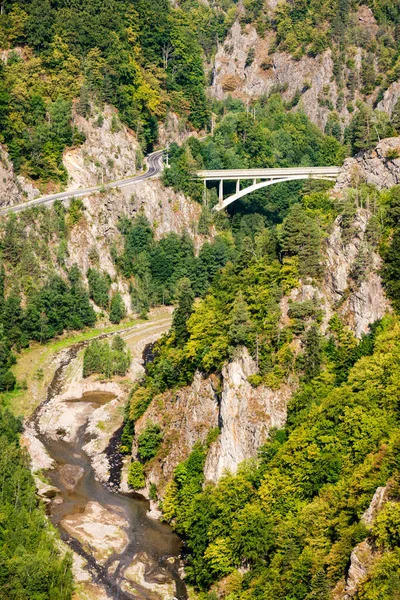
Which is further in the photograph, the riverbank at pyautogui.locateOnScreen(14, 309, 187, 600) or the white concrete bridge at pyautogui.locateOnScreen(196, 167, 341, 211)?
the white concrete bridge at pyautogui.locateOnScreen(196, 167, 341, 211)

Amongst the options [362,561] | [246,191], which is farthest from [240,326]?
[246,191]

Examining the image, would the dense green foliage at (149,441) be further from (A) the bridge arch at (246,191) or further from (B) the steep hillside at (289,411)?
(A) the bridge arch at (246,191)

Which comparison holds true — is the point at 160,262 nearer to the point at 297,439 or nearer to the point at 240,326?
Result: the point at 240,326

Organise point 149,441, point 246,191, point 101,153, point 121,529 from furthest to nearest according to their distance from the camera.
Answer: point 246,191 < point 101,153 < point 149,441 < point 121,529

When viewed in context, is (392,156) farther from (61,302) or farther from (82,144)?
(82,144)

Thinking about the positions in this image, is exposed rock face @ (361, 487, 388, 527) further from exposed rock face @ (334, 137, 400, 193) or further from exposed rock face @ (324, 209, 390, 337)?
exposed rock face @ (334, 137, 400, 193)

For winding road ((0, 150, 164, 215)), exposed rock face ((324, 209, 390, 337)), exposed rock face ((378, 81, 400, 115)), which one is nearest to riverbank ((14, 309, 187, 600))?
winding road ((0, 150, 164, 215))
